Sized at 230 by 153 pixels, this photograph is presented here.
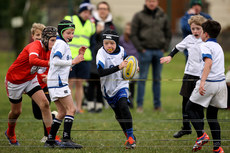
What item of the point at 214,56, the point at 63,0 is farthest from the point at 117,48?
the point at 63,0

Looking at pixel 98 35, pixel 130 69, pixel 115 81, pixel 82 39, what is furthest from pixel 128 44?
pixel 130 69

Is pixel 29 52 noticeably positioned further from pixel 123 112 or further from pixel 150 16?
pixel 150 16

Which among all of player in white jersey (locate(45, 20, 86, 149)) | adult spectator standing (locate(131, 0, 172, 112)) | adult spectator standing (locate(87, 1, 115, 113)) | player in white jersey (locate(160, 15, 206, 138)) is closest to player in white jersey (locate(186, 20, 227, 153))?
player in white jersey (locate(160, 15, 206, 138))

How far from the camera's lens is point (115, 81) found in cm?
640

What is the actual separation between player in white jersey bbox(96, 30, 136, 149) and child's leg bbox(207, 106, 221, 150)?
1.17 meters

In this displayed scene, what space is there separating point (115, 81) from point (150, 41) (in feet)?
13.0

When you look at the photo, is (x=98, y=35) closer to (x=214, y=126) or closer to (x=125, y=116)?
(x=125, y=116)

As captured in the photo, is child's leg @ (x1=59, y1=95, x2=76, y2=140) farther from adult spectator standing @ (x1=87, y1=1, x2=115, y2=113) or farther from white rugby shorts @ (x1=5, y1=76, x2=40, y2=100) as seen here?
adult spectator standing @ (x1=87, y1=1, x2=115, y2=113)

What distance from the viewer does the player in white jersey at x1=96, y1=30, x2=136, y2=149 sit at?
6199 mm

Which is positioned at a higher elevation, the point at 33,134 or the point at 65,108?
the point at 65,108

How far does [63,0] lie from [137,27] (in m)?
9.04

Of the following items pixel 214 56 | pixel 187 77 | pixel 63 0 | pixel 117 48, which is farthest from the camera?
pixel 63 0

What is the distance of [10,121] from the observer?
655cm

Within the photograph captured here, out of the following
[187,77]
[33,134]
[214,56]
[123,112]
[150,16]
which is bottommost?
[33,134]
